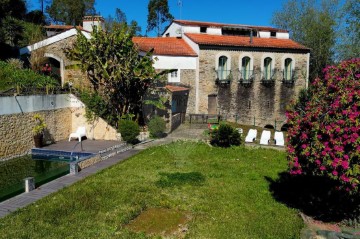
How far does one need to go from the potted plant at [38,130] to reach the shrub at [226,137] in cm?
906

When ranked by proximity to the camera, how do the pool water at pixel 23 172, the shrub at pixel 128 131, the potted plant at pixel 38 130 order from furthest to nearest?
1. the shrub at pixel 128 131
2. the potted plant at pixel 38 130
3. the pool water at pixel 23 172

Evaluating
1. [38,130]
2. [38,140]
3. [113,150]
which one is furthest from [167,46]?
[38,140]

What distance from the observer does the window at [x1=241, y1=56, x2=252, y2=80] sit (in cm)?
3191

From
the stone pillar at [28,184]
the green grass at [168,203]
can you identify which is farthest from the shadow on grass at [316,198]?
the stone pillar at [28,184]

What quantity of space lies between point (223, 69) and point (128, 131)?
1592cm

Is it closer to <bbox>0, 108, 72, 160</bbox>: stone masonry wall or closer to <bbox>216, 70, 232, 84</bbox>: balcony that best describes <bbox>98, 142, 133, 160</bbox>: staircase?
<bbox>0, 108, 72, 160</bbox>: stone masonry wall

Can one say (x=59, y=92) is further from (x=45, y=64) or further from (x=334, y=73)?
(x=334, y=73)

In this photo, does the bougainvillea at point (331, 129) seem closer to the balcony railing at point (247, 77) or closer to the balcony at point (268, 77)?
the balcony railing at point (247, 77)

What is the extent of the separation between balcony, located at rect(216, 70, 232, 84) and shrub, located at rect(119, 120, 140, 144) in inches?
569

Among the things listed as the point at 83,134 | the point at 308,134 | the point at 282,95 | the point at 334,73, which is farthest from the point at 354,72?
the point at 282,95

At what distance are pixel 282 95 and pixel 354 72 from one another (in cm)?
2661

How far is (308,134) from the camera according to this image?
7641mm

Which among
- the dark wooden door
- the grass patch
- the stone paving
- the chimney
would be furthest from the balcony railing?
the grass patch

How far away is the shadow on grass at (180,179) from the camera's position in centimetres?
1139
